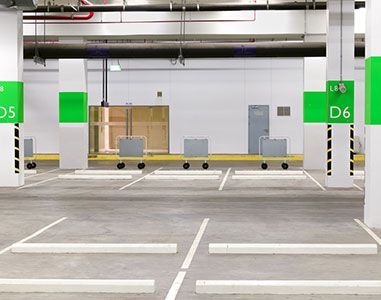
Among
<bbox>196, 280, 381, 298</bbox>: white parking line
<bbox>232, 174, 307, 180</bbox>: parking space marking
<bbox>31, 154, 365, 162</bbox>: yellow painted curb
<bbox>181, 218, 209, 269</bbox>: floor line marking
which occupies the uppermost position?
<bbox>31, 154, 365, 162</bbox>: yellow painted curb

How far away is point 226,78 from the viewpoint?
31578mm

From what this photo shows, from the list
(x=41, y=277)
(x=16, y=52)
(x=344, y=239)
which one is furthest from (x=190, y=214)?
(x=16, y=52)

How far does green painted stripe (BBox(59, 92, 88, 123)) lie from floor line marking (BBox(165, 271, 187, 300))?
17620 mm

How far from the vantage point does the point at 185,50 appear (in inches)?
815

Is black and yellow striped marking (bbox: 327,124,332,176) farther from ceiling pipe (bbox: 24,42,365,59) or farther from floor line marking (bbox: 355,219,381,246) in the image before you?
floor line marking (bbox: 355,219,381,246)

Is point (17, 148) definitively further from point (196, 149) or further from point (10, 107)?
point (196, 149)

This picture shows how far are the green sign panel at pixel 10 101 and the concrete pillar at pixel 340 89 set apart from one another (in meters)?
8.13

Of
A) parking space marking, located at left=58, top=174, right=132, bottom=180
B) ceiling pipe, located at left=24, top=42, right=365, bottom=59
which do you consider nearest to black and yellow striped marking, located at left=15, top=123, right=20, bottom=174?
parking space marking, located at left=58, top=174, right=132, bottom=180

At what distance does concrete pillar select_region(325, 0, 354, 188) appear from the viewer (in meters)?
17.3

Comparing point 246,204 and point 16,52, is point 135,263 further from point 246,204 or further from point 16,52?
point 16,52

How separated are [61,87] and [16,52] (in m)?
7.09

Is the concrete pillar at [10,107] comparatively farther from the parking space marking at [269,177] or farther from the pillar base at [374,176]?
the pillar base at [374,176]

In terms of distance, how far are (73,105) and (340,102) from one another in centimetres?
1066

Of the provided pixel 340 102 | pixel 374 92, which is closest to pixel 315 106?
pixel 340 102
